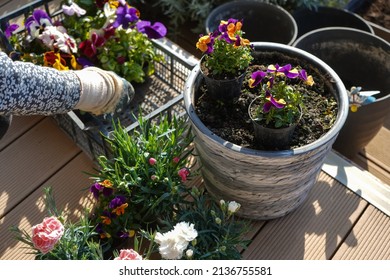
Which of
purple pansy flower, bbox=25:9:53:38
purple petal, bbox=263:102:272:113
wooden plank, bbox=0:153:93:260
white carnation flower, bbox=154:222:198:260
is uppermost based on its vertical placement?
purple petal, bbox=263:102:272:113

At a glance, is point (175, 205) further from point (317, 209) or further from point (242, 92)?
point (317, 209)

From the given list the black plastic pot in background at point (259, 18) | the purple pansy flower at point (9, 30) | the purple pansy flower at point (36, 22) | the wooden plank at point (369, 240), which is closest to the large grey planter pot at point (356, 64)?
the black plastic pot in background at point (259, 18)

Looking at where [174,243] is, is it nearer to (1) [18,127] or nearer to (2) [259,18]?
(1) [18,127]

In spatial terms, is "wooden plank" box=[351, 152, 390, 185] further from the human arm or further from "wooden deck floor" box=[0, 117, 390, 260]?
the human arm

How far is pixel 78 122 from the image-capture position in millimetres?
1542

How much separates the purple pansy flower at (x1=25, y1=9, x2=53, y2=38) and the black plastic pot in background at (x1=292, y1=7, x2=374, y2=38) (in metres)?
1.18

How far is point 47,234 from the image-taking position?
113cm

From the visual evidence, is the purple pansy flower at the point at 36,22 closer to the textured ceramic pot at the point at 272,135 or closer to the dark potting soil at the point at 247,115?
the dark potting soil at the point at 247,115

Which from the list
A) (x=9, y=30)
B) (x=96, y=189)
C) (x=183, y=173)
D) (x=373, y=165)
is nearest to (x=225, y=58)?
(x=183, y=173)

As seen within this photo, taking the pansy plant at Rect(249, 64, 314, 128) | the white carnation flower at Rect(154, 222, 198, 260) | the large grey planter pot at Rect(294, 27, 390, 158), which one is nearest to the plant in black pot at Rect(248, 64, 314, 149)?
the pansy plant at Rect(249, 64, 314, 128)

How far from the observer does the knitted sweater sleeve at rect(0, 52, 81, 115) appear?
1.12m

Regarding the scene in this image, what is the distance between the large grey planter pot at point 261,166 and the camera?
1210 millimetres

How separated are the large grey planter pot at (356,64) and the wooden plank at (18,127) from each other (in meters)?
1.10

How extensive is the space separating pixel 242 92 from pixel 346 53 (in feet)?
2.22
